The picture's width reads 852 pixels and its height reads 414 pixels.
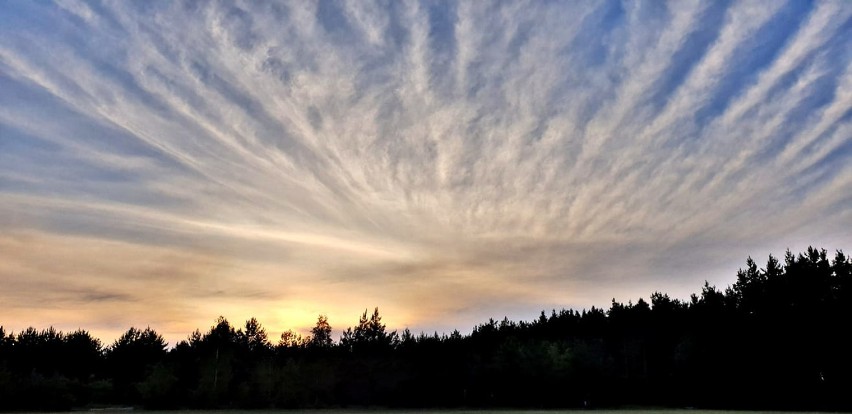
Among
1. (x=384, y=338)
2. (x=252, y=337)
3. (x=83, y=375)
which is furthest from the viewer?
(x=252, y=337)

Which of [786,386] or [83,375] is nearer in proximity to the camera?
[786,386]

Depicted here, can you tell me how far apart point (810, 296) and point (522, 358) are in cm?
3892

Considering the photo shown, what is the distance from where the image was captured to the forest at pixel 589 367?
8025cm

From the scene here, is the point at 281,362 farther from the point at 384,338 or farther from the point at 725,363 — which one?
the point at 725,363

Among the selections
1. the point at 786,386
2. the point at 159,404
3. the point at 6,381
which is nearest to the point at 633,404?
the point at 786,386

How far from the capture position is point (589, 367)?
94.7m

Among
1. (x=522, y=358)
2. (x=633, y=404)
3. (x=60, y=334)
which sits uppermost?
(x=60, y=334)

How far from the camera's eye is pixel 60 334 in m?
147

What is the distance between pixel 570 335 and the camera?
11994 centimetres

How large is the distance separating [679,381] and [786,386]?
14.6 m

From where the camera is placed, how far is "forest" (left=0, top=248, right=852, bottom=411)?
80250mm

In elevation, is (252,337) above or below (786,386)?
above

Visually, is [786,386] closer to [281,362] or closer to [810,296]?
[810,296]

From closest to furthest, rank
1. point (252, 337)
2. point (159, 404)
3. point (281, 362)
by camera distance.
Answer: point (159, 404)
point (281, 362)
point (252, 337)
